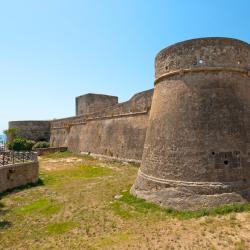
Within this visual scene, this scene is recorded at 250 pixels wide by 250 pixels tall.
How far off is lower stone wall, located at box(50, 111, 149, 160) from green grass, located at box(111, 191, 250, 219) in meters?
8.26

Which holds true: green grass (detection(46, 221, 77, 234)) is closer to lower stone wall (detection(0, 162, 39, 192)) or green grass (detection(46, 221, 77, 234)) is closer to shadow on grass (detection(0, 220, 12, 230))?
shadow on grass (detection(0, 220, 12, 230))

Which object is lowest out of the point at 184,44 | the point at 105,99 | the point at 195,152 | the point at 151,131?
the point at 195,152

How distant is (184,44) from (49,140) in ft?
108

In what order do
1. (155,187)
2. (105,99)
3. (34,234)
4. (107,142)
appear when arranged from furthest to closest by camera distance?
(105,99) < (107,142) < (155,187) < (34,234)

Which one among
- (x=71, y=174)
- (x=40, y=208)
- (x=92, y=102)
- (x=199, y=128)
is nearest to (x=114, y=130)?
(x=71, y=174)

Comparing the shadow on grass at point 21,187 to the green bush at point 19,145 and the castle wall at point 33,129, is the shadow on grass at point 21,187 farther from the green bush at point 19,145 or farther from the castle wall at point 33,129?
the castle wall at point 33,129

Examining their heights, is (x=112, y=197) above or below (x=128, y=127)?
below

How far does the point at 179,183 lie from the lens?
9359mm

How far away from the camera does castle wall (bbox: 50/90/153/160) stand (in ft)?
62.0

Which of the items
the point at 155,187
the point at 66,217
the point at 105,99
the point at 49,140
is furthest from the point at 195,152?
the point at 49,140

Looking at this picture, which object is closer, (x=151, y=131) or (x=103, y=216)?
(x=103, y=216)

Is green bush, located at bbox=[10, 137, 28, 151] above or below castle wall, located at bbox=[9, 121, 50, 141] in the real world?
below

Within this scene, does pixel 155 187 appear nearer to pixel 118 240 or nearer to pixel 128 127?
pixel 118 240

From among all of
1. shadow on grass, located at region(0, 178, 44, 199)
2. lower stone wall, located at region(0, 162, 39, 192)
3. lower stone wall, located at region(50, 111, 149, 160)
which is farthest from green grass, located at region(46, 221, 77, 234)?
lower stone wall, located at region(50, 111, 149, 160)
